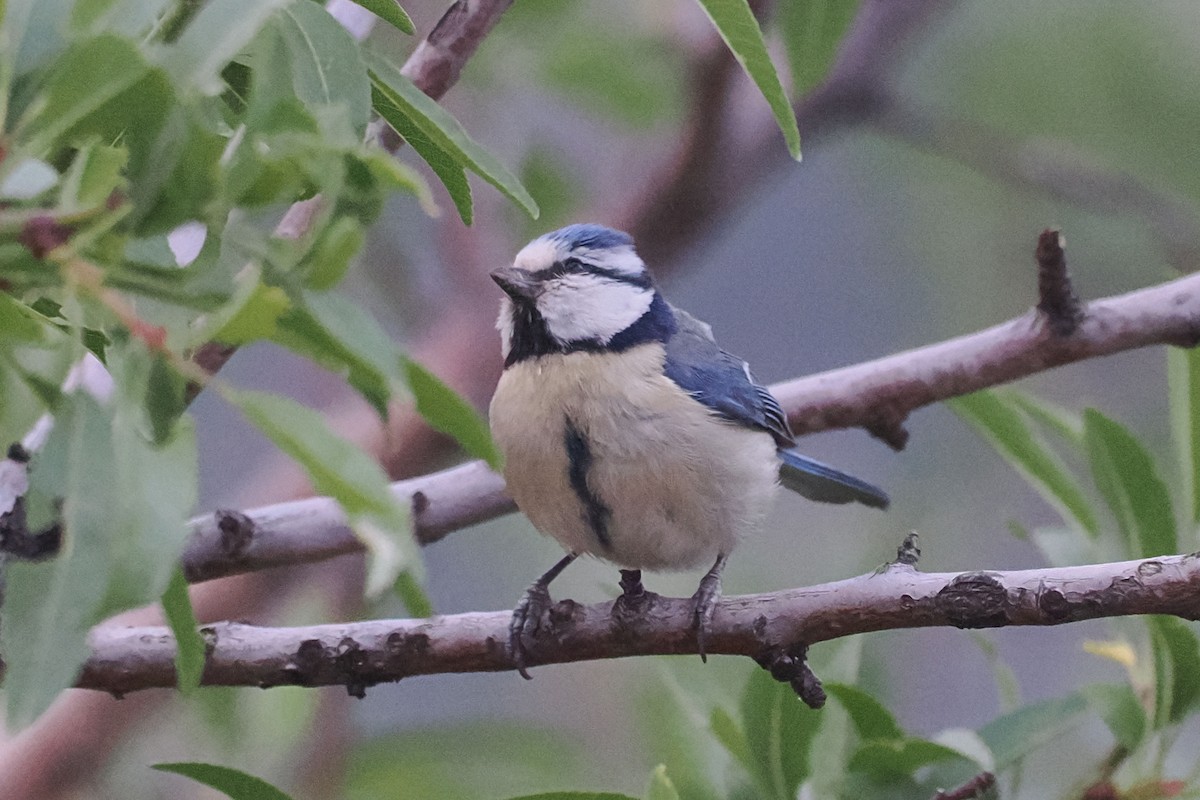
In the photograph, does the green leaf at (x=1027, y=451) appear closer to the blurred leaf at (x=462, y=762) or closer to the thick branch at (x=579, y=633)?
the thick branch at (x=579, y=633)

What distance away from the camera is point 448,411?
0.65 meters

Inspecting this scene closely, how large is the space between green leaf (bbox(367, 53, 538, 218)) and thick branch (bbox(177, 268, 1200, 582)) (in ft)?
2.05

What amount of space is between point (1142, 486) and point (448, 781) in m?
1.11

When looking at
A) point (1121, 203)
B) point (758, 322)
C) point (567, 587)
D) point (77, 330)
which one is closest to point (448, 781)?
point (567, 587)

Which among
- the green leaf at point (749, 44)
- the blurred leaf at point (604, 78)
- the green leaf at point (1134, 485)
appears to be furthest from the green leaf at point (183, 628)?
the blurred leaf at point (604, 78)

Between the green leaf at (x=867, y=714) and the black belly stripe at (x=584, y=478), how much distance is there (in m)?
0.36

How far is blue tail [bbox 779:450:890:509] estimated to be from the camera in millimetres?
1822

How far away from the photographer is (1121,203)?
2.43 meters

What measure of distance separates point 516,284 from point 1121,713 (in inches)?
36.1

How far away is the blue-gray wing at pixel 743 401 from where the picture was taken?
1649mm

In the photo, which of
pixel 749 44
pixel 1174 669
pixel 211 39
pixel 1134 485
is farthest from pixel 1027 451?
pixel 211 39

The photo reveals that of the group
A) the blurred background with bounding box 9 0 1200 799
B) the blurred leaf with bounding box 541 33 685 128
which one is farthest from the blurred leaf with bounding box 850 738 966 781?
the blurred leaf with bounding box 541 33 685 128

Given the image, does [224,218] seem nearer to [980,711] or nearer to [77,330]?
[77,330]

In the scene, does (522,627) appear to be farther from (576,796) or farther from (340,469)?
(340,469)
